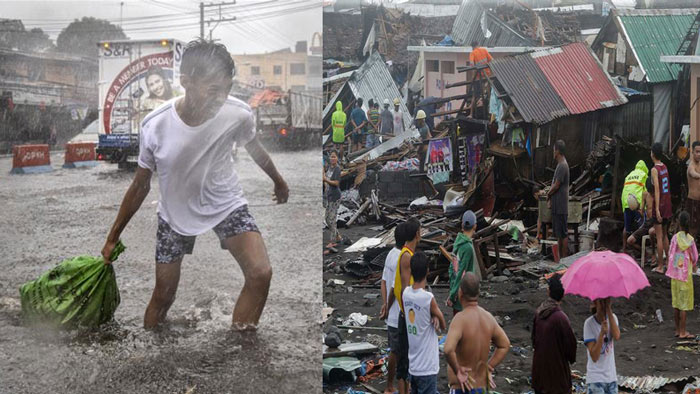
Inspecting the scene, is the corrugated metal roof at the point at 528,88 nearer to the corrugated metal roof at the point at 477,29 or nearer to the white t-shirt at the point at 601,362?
the corrugated metal roof at the point at 477,29

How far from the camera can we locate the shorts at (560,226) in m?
7.76

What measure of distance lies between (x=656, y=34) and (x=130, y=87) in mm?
4019

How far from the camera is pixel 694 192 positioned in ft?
24.6

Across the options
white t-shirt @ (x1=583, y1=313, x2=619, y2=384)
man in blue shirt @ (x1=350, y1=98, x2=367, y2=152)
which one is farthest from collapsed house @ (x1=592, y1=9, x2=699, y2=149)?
white t-shirt @ (x1=583, y1=313, x2=619, y2=384)

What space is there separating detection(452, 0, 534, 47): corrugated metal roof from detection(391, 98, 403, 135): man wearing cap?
68 centimetres

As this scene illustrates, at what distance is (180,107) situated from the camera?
604 centimetres

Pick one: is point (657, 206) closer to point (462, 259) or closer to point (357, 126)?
point (462, 259)

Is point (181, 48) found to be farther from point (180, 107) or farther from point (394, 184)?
point (394, 184)

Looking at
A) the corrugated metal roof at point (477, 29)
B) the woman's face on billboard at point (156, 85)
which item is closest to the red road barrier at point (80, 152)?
the woman's face on billboard at point (156, 85)

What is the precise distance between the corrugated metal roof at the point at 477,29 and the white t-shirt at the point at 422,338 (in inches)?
94.0

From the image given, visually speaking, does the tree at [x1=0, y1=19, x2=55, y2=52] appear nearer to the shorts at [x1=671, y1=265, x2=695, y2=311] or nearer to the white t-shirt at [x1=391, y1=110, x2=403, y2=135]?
the white t-shirt at [x1=391, y1=110, x2=403, y2=135]

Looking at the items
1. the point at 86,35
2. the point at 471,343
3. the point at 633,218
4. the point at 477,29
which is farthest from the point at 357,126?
the point at 471,343

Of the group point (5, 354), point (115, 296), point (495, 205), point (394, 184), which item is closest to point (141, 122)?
point (115, 296)

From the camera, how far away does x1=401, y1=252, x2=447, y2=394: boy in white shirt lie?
5.93 meters
